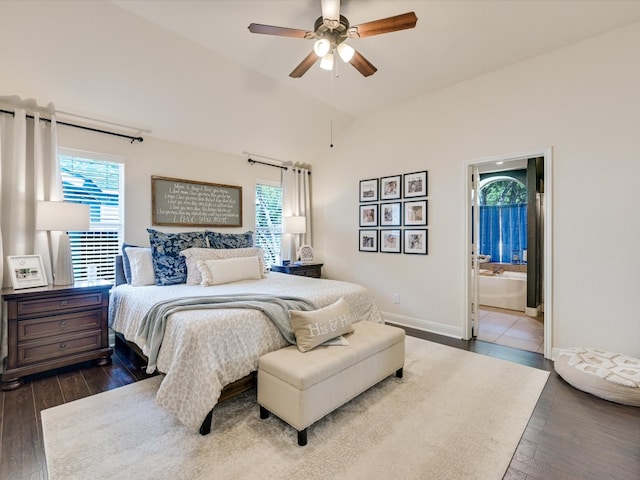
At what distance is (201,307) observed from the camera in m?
2.20

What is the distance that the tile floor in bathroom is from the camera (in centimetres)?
357

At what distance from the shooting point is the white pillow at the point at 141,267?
3189 mm

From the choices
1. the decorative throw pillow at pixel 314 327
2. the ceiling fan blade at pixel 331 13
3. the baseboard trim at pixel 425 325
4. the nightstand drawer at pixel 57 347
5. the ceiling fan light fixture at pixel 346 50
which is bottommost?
the baseboard trim at pixel 425 325

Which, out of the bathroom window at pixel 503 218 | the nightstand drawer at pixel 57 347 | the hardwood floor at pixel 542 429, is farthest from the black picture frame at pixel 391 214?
the bathroom window at pixel 503 218

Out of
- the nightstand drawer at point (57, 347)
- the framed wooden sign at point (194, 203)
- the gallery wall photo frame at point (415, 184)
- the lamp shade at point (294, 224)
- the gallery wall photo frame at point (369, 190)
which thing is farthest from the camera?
the lamp shade at point (294, 224)

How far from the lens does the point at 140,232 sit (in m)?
3.74

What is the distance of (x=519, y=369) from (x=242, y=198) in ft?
13.2

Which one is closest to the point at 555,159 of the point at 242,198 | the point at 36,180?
the point at 242,198

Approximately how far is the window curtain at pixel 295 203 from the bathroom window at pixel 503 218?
13.7 ft

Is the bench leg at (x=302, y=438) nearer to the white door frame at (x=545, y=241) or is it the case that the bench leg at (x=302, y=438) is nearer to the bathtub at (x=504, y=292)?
the white door frame at (x=545, y=241)

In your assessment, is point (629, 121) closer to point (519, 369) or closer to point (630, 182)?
point (630, 182)

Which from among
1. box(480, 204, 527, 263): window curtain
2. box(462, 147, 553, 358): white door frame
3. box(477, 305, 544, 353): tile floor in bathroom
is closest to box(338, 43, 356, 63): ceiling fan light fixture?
box(462, 147, 553, 358): white door frame

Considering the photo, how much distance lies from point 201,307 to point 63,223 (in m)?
1.75

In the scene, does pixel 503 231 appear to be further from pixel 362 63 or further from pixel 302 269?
pixel 362 63
